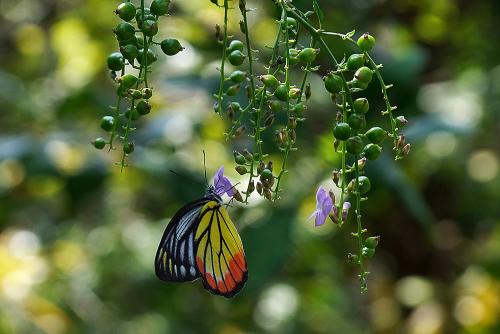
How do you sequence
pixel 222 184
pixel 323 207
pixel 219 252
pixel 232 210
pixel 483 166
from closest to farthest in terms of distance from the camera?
1. pixel 323 207
2. pixel 222 184
3. pixel 219 252
4. pixel 232 210
5. pixel 483 166

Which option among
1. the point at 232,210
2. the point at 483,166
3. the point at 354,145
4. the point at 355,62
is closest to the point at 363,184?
the point at 354,145

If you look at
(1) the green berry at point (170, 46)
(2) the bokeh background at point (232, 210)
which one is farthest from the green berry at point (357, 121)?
(2) the bokeh background at point (232, 210)

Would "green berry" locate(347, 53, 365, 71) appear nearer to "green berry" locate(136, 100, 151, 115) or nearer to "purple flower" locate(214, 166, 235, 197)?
"green berry" locate(136, 100, 151, 115)

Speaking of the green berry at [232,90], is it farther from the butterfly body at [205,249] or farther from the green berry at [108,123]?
the butterfly body at [205,249]

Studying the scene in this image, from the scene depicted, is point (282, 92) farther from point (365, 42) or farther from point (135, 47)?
point (135, 47)

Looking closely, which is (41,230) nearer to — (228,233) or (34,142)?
(34,142)

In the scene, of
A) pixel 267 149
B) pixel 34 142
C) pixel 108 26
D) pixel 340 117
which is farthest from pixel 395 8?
pixel 340 117
